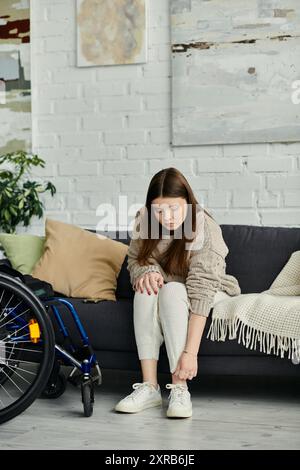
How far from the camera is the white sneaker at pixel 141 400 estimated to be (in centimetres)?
272

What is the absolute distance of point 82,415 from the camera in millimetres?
2744

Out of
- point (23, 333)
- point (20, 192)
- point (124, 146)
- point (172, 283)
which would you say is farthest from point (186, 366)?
point (20, 192)

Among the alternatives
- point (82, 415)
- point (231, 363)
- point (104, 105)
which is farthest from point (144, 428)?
point (104, 105)

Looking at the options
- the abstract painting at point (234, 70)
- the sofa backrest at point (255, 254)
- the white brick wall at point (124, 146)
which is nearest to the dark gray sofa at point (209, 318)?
the sofa backrest at point (255, 254)

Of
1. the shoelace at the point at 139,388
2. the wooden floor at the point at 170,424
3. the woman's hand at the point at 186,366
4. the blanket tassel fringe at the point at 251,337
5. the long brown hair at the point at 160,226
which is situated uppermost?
the long brown hair at the point at 160,226

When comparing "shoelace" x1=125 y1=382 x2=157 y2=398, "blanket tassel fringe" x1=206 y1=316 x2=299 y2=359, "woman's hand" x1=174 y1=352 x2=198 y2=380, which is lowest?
"shoelace" x1=125 y1=382 x2=157 y2=398

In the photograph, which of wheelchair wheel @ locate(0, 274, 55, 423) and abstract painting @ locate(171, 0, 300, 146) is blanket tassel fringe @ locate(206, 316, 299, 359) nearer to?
wheelchair wheel @ locate(0, 274, 55, 423)

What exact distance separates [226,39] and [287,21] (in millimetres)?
302

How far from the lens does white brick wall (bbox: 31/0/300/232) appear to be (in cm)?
388

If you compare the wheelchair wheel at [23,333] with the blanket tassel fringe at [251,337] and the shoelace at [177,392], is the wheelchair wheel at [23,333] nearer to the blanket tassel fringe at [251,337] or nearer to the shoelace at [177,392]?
the shoelace at [177,392]

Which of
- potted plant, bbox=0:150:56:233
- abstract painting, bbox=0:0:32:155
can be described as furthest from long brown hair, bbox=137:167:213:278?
abstract painting, bbox=0:0:32:155

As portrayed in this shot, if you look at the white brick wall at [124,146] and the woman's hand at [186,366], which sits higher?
the white brick wall at [124,146]

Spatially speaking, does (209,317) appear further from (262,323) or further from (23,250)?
(23,250)

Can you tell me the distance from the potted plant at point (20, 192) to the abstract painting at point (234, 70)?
2.53 ft
